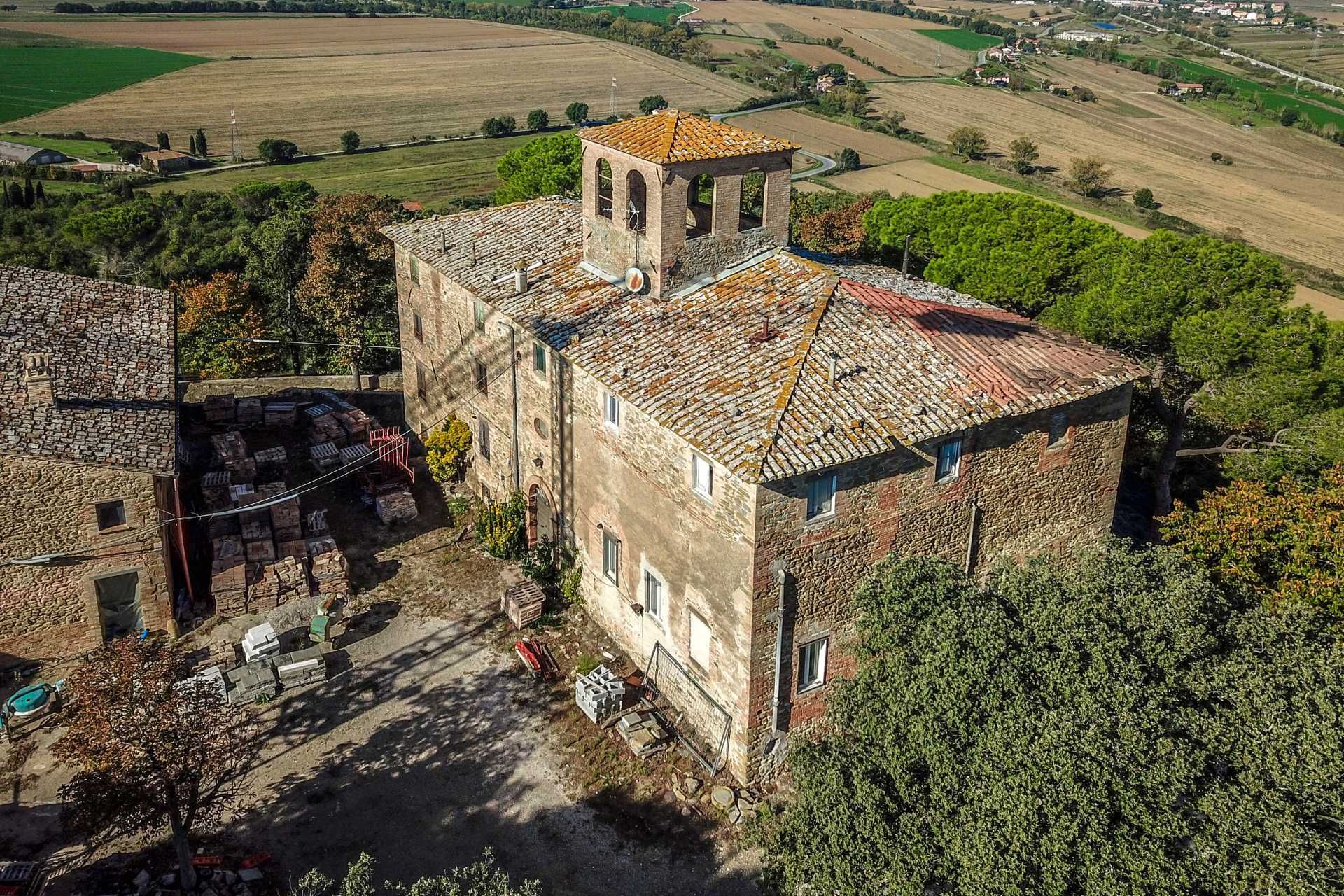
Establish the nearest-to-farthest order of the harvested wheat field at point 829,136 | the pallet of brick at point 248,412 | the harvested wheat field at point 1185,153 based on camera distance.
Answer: the pallet of brick at point 248,412, the harvested wheat field at point 1185,153, the harvested wheat field at point 829,136

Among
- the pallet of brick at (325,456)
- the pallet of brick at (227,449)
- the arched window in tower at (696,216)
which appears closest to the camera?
the arched window in tower at (696,216)

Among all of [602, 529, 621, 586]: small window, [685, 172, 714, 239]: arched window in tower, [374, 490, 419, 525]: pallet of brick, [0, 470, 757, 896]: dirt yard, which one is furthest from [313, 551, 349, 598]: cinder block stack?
[685, 172, 714, 239]: arched window in tower

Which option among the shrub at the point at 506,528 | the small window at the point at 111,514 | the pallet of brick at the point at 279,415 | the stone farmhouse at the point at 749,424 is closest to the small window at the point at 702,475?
the stone farmhouse at the point at 749,424

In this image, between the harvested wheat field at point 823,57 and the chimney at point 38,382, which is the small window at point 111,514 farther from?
the harvested wheat field at point 823,57

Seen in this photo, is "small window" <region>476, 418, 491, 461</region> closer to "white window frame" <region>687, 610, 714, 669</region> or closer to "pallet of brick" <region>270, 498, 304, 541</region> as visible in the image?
"pallet of brick" <region>270, 498, 304, 541</region>

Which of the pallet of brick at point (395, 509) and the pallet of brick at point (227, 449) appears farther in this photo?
the pallet of brick at point (227, 449)


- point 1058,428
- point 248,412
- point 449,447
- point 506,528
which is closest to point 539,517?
point 506,528

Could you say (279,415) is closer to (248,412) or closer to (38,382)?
(248,412)
